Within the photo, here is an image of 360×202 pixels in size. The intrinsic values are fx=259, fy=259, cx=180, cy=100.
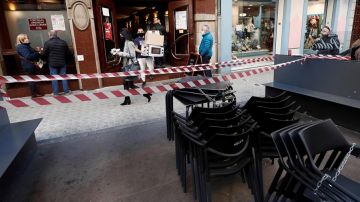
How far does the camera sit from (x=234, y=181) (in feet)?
8.55

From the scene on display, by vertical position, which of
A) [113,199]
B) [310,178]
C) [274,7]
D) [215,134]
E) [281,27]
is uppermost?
[274,7]

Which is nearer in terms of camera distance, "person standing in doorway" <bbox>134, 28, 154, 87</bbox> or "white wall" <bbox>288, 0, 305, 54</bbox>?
"person standing in doorway" <bbox>134, 28, 154, 87</bbox>

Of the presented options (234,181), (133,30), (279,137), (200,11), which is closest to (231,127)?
(279,137)

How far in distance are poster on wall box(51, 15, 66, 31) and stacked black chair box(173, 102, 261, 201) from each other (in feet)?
17.9

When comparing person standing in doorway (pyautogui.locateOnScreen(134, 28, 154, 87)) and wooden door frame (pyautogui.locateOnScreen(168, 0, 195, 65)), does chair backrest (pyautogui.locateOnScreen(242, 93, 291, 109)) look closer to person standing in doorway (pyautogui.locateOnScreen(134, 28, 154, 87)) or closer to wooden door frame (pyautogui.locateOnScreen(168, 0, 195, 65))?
person standing in doorway (pyautogui.locateOnScreen(134, 28, 154, 87))

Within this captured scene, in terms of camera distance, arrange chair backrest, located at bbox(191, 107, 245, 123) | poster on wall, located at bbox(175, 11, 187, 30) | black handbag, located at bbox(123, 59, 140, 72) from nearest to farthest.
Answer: chair backrest, located at bbox(191, 107, 245, 123) → black handbag, located at bbox(123, 59, 140, 72) → poster on wall, located at bbox(175, 11, 187, 30)

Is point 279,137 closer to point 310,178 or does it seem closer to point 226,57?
point 310,178

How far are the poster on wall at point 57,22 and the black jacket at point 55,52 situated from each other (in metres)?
0.53

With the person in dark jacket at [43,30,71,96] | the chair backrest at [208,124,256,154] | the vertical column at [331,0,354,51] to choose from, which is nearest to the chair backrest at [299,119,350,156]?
the chair backrest at [208,124,256,154]

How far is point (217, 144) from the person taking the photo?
2.03 m

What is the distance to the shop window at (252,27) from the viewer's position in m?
8.68

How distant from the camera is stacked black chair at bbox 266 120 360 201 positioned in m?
1.47

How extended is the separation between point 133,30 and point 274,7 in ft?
22.6

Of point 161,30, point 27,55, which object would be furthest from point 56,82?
point 161,30
